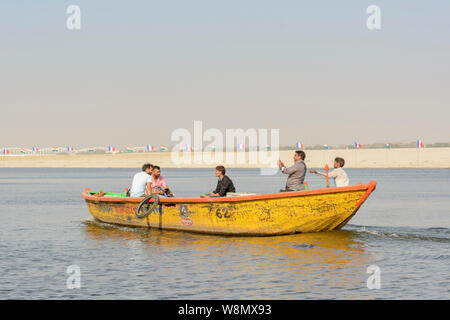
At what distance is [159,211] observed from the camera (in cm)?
1972

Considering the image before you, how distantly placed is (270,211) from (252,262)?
2.96 meters

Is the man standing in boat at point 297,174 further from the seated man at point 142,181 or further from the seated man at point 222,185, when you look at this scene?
the seated man at point 142,181

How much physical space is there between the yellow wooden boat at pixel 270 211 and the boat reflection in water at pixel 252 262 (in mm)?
257

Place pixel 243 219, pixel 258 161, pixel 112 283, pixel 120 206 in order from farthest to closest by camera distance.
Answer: pixel 258 161 → pixel 120 206 → pixel 243 219 → pixel 112 283

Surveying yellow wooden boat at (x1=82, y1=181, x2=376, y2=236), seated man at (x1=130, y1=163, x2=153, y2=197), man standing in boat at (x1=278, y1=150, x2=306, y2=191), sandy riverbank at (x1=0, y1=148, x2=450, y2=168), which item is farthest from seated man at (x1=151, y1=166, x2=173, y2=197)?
sandy riverbank at (x1=0, y1=148, x2=450, y2=168)

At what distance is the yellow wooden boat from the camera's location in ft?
55.1

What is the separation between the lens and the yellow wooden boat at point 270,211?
16.8 meters

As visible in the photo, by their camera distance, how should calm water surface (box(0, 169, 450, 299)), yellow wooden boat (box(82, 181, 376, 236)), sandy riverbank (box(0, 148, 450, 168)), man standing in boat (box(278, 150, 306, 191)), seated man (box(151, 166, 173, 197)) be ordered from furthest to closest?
sandy riverbank (box(0, 148, 450, 168)) < seated man (box(151, 166, 173, 197)) < man standing in boat (box(278, 150, 306, 191)) < yellow wooden boat (box(82, 181, 376, 236)) < calm water surface (box(0, 169, 450, 299))

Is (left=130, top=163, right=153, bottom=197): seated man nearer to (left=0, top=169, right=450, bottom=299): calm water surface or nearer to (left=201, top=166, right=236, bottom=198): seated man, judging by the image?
(left=0, top=169, right=450, bottom=299): calm water surface

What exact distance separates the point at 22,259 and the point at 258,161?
118m

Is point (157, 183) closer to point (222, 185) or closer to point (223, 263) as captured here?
point (222, 185)

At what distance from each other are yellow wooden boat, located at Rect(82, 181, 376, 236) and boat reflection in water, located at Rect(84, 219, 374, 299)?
0.26 m
